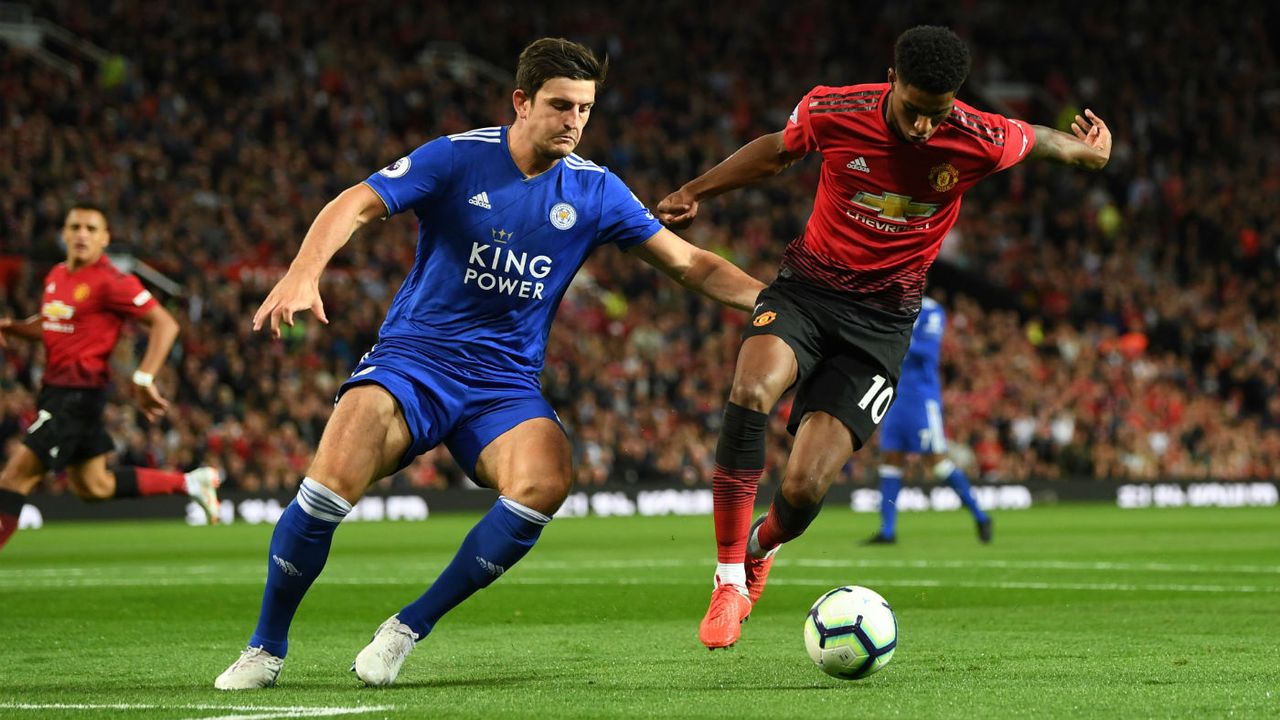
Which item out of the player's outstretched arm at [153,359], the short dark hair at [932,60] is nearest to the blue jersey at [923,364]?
the player's outstretched arm at [153,359]

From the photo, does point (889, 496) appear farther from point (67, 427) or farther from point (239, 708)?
point (239, 708)

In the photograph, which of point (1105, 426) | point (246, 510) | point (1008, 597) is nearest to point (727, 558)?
point (1008, 597)

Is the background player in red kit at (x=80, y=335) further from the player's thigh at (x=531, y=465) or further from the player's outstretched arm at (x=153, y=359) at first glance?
the player's thigh at (x=531, y=465)

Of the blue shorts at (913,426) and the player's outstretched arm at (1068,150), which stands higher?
the player's outstretched arm at (1068,150)

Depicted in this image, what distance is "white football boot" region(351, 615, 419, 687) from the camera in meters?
6.20

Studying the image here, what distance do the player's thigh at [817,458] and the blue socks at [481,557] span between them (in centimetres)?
153

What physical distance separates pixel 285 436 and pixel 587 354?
527 cm

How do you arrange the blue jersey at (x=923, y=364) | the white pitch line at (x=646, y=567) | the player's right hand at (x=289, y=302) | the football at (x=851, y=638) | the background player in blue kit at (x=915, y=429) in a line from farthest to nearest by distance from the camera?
the background player in blue kit at (x=915, y=429), the blue jersey at (x=923, y=364), the white pitch line at (x=646, y=567), the football at (x=851, y=638), the player's right hand at (x=289, y=302)

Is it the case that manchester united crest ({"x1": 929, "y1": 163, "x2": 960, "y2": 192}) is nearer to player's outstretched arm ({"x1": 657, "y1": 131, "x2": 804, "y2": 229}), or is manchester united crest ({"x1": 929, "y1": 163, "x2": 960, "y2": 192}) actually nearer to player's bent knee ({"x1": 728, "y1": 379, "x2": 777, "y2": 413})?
player's outstretched arm ({"x1": 657, "y1": 131, "x2": 804, "y2": 229})

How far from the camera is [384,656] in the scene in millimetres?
6250

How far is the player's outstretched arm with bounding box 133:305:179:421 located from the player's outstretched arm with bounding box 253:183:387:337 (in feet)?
16.8

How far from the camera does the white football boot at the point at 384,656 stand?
620 centimetres

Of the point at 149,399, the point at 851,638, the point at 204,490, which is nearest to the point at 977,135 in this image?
the point at 851,638

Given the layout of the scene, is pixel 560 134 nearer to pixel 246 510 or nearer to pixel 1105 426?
pixel 246 510
